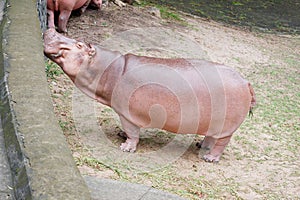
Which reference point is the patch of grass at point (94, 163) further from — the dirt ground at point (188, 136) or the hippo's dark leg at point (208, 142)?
the hippo's dark leg at point (208, 142)

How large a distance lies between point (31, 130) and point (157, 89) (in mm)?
1416

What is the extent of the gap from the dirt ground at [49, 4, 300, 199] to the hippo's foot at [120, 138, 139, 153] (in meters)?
0.05

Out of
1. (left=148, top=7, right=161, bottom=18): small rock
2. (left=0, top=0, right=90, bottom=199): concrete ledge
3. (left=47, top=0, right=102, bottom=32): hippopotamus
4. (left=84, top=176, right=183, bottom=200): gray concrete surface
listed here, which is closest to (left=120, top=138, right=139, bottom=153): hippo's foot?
(left=0, top=0, right=90, bottom=199): concrete ledge

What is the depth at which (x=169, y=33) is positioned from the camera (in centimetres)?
743

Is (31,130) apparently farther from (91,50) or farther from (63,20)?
(63,20)

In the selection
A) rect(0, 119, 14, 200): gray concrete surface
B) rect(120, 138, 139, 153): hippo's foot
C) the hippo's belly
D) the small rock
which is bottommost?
the small rock

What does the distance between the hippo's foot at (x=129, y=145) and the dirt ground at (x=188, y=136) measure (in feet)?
0.17

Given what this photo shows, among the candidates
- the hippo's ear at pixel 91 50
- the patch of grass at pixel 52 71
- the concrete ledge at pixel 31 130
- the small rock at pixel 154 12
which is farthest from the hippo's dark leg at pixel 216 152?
the small rock at pixel 154 12

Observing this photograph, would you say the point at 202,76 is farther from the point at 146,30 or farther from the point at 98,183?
the point at 146,30

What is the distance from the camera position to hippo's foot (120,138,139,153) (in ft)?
12.9

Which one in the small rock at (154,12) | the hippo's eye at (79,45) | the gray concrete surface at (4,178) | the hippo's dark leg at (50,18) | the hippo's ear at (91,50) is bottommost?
the small rock at (154,12)

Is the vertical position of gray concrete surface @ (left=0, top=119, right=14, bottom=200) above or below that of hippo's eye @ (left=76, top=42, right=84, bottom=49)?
below

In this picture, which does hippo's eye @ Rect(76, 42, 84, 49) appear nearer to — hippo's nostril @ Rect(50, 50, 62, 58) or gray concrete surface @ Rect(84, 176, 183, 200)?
hippo's nostril @ Rect(50, 50, 62, 58)

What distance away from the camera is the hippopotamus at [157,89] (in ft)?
12.4
